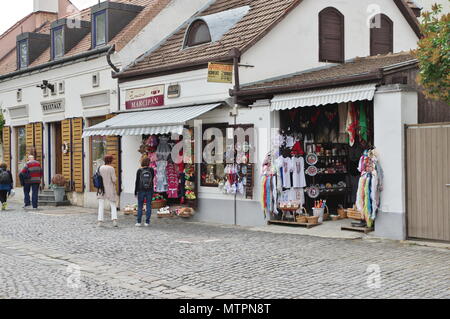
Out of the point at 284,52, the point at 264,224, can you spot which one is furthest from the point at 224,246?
the point at 284,52

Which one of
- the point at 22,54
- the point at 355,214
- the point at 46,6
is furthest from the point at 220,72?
the point at 46,6

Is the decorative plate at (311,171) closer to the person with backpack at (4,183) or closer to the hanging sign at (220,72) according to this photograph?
the hanging sign at (220,72)

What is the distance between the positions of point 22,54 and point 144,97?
30.0 ft

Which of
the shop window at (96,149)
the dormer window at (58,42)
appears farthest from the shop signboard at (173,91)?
the dormer window at (58,42)

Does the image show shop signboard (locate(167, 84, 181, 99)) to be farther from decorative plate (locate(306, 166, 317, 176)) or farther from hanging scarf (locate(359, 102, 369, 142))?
hanging scarf (locate(359, 102, 369, 142))

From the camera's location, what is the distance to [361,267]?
28.7 feet

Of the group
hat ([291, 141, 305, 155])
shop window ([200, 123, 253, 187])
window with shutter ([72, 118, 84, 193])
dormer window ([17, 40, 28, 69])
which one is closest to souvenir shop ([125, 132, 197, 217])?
shop window ([200, 123, 253, 187])

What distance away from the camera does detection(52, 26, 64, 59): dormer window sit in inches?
842

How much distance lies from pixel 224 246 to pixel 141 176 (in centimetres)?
376

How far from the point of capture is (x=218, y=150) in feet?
48.8

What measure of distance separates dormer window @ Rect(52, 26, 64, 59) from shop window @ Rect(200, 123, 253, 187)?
340 inches

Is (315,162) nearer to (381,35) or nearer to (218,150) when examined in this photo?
(218,150)

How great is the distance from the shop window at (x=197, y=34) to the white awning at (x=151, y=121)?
81.4 inches

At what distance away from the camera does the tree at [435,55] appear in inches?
344
